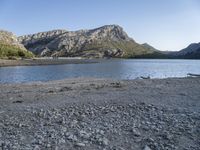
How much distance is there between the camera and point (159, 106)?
18.1m

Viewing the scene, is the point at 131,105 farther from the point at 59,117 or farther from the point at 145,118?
the point at 59,117

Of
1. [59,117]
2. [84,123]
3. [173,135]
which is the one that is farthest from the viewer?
[59,117]

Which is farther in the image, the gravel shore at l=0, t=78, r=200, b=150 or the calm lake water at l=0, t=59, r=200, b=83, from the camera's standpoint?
the calm lake water at l=0, t=59, r=200, b=83

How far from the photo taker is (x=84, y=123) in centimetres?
1497

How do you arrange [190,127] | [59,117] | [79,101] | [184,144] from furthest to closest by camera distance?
[79,101], [59,117], [190,127], [184,144]

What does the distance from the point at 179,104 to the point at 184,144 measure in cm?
681

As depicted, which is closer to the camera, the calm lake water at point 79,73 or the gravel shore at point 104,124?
the gravel shore at point 104,124

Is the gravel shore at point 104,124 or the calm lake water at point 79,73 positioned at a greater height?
the gravel shore at point 104,124

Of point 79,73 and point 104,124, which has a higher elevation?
point 104,124

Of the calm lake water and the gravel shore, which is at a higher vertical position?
the gravel shore

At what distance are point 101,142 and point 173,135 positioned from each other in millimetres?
3010

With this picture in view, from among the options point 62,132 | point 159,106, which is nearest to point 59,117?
point 62,132

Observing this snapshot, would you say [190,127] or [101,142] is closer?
[101,142]

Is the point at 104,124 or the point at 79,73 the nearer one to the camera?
the point at 104,124
